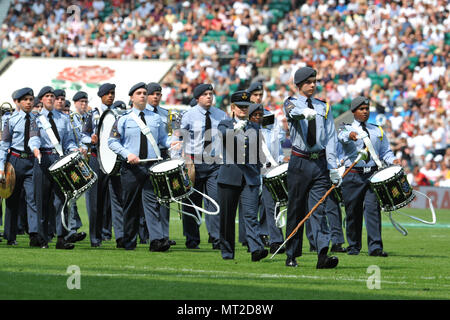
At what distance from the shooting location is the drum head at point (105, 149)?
14.2 m

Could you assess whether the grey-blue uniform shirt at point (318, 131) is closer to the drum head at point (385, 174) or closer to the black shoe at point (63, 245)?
the drum head at point (385, 174)

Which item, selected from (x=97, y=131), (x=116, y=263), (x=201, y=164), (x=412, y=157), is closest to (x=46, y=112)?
(x=97, y=131)

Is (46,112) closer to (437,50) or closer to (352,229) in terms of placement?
(352,229)

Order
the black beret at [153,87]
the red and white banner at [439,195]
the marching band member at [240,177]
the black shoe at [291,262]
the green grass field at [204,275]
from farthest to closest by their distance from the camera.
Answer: the red and white banner at [439,195] < the black beret at [153,87] < the marching band member at [240,177] < the black shoe at [291,262] < the green grass field at [204,275]

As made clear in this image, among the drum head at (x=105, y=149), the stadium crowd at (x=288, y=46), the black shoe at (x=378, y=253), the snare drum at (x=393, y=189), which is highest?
the stadium crowd at (x=288, y=46)

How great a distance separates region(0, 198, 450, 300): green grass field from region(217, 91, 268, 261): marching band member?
30cm

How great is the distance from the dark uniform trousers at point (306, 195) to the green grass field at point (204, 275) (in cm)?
34

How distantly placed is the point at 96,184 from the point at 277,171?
278 centimetres

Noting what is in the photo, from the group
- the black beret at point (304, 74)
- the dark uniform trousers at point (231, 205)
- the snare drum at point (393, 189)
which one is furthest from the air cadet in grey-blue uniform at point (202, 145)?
the black beret at point (304, 74)

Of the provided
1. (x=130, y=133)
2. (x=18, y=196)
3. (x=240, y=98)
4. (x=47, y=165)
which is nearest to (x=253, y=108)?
(x=240, y=98)

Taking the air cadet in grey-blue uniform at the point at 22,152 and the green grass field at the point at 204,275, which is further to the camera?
the air cadet in grey-blue uniform at the point at 22,152

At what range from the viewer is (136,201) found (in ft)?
45.0

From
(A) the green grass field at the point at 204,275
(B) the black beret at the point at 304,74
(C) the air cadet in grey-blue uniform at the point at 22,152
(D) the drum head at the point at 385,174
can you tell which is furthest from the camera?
A: (C) the air cadet in grey-blue uniform at the point at 22,152
